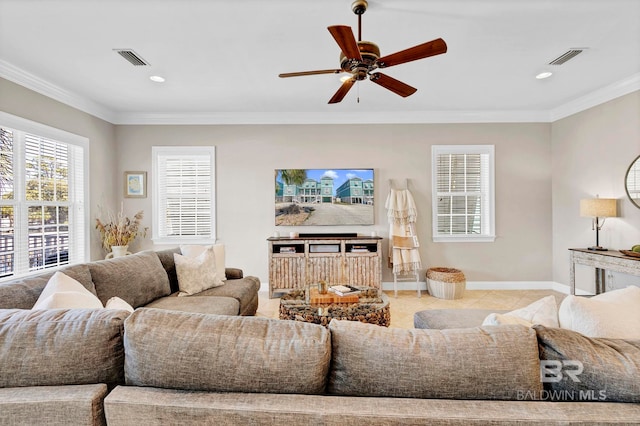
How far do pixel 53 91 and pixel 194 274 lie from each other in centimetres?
272

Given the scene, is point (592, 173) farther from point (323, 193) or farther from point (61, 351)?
point (61, 351)

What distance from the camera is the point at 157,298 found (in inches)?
112

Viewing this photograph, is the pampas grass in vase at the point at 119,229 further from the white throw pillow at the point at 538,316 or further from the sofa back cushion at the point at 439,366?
the white throw pillow at the point at 538,316

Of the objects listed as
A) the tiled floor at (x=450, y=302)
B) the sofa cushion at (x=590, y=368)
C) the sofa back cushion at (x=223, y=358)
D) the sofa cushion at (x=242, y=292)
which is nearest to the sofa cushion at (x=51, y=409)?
the sofa back cushion at (x=223, y=358)

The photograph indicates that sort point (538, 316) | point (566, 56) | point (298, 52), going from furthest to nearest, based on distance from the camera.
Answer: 1. point (566, 56)
2. point (298, 52)
3. point (538, 316)

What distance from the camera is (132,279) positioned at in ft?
8.36

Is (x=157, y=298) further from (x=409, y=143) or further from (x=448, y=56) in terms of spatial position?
(x=409, y=143)

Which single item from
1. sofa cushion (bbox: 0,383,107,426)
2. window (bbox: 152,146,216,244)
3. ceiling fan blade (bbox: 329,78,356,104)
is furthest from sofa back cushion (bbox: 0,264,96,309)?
window (bbox: 152,146,216,244)

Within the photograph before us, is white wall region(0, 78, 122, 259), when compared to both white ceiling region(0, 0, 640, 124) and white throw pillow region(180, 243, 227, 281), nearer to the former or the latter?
white ceiling region(0, 0, 640, 124)

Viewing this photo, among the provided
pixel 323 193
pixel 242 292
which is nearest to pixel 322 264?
pixel 323 193

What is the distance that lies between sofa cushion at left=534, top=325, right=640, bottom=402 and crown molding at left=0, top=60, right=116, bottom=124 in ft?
15.1

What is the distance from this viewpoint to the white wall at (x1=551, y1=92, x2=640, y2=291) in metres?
3.68

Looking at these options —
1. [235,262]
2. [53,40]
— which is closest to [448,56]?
[53,40]

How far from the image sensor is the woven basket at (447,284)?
4.27 metres
